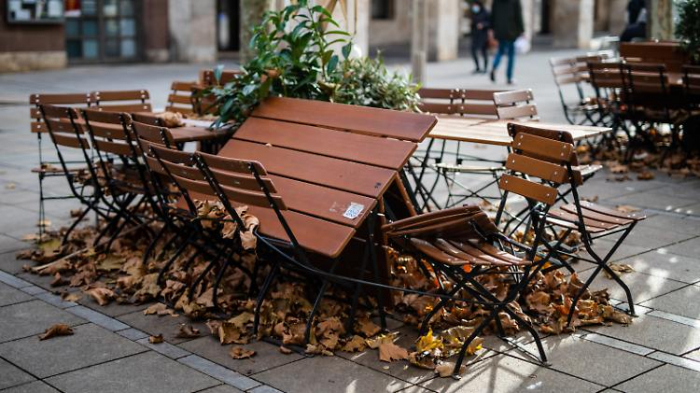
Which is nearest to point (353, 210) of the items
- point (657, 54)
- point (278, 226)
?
point (278, 226)

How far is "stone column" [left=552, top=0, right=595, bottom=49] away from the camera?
3125 centimetres

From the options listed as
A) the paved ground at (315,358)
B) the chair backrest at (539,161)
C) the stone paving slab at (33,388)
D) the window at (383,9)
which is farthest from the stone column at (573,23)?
the stone paving slab at (33,388)

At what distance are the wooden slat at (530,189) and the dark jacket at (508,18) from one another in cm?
1375

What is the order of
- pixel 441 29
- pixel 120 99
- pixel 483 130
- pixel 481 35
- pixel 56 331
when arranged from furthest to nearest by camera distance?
pixel 441 29 → pixel 481 35 → pixel 120 99 → pixel 483 130 → pixel 56 331

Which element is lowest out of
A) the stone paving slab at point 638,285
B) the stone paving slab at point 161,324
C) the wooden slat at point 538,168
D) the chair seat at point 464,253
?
the stone paving slab at point 161,324

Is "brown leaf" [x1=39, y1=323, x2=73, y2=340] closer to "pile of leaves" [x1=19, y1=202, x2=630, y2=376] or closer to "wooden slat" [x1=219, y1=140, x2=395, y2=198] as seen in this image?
"pile of leaves" [x1=19, y1=202, x2=630, y2=376]

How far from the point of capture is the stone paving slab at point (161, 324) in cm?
504

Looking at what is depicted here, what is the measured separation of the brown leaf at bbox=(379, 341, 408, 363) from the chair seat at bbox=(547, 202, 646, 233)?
1134 mm

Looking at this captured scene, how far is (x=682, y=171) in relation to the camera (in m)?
9.47

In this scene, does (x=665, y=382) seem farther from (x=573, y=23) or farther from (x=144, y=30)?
(x=573, y=23)

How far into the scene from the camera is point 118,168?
6988 millimetres

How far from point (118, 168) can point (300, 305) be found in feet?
7.45

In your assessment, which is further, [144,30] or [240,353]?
[144,30]

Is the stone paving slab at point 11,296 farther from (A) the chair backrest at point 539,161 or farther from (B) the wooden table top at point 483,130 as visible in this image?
(A) the chair backrest at point 539,161
